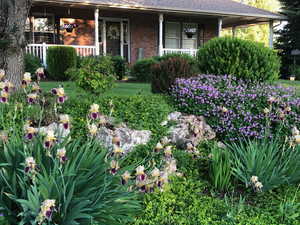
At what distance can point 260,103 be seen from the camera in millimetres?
5605

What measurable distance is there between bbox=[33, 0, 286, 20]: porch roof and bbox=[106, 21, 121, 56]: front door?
74.0 inches

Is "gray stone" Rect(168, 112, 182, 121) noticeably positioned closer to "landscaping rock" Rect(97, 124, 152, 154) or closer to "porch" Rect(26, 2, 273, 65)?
"landscaping rock" Rect(97, 124, 152, 154)

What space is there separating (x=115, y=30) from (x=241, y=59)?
11057 mm

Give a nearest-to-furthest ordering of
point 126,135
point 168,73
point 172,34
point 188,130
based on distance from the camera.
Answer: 1. point 126,135
2. point 188,130
3. point 168,73
4. point 172,34

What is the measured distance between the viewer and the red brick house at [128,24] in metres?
14.4

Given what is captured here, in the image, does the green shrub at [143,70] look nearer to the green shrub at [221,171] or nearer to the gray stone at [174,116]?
the gray stone at [174,116]

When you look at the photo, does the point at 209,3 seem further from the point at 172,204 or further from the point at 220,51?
the point at 172,204

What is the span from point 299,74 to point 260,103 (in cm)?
1226

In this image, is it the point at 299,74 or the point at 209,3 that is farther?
the point at 209,3

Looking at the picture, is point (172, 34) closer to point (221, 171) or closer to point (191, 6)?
point (191, 6)

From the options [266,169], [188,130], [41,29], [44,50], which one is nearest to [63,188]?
[266,169]

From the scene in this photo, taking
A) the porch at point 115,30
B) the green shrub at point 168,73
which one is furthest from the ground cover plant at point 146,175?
the porch at point 115,30

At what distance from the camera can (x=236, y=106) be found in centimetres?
553

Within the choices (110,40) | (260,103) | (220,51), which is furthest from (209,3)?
(260,103)
